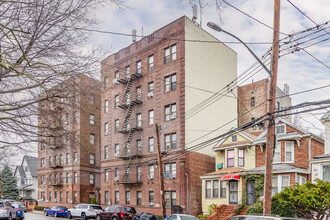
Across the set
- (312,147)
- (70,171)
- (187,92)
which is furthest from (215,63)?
(70,171)

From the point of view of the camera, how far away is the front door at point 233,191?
1262 inches

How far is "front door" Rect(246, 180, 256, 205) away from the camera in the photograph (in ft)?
100

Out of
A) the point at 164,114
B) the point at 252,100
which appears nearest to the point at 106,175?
the point at 164,114

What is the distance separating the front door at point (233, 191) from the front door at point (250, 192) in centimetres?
130

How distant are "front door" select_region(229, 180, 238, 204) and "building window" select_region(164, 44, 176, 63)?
14.2m

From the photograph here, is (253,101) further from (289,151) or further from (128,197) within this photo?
(128,197)

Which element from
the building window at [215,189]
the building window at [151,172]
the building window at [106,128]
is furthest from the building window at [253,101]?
the building window at [106,128]

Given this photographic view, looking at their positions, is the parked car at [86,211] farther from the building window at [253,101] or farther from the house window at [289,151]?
the building window at [253,101]

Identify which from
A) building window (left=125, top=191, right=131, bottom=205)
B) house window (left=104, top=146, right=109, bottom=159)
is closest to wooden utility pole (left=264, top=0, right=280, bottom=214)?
building window (left=125, top=191, right=131, bottom=205)

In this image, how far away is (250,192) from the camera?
30.8 m

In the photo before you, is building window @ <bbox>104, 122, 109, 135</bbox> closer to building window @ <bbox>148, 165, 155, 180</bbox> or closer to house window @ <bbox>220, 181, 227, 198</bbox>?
building window @ <bbox>148, 165, 155, 180</bbox>

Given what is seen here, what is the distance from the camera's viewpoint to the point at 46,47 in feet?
34.0

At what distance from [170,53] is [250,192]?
1654 cm

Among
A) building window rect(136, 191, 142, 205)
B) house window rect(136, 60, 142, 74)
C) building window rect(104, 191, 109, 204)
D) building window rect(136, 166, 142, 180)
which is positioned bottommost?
building window rect(104, 191, 109, 204)
